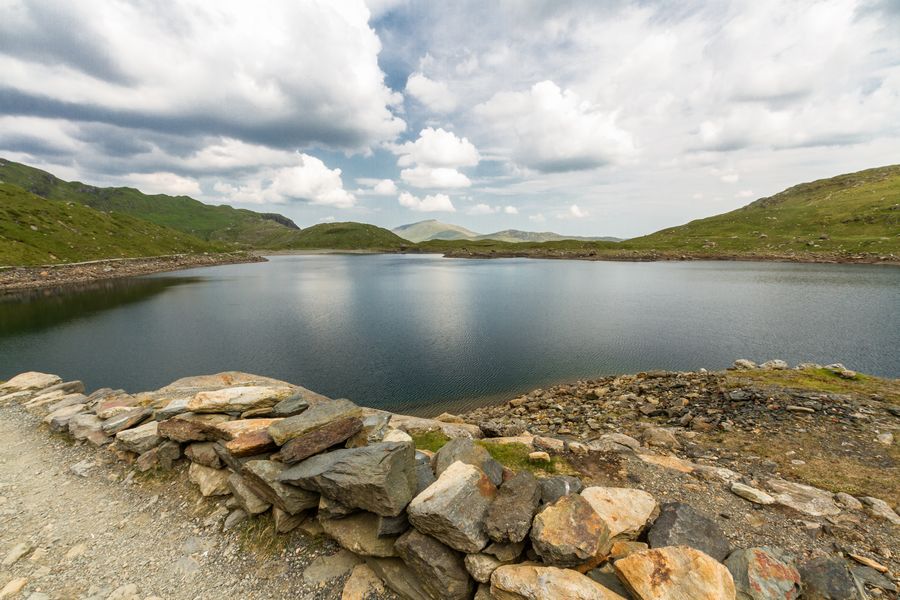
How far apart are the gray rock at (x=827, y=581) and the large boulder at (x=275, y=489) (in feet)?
38.7

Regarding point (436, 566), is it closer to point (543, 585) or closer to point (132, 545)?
point (543, 585)

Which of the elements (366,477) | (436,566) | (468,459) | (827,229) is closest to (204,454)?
(366,477)

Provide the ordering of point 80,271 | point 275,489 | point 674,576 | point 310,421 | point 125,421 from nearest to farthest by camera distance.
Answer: point 674,576
point 275,489
point 310,421
point 125,421
point 80,271

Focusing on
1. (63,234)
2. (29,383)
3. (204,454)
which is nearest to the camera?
(204,454)

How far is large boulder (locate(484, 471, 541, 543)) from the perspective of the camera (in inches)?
299

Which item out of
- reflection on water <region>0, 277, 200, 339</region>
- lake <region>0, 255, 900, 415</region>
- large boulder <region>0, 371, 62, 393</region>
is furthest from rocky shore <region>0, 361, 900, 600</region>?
reflection on water <region>0, 277, 200, 339</region>

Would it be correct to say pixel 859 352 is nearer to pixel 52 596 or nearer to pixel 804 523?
pixel 804 523

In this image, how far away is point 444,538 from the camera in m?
7.90

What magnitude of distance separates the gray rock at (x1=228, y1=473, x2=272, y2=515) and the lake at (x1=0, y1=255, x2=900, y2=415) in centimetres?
1821

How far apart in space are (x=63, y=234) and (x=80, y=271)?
140 feet

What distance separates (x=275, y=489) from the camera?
9.75 metres

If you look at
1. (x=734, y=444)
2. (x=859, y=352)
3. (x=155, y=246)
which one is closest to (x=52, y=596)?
(x=734, y=444)

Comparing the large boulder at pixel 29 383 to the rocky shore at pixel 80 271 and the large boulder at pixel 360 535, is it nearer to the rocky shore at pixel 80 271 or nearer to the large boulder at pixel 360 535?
the large boulder at pixel 360 535

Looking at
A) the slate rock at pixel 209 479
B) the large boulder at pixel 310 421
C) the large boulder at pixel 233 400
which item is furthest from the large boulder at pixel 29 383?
the large boulder at pixel 310 421
